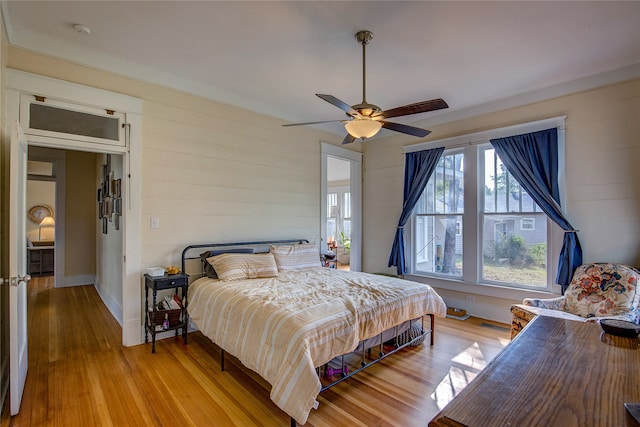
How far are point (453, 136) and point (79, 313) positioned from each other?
6.00m

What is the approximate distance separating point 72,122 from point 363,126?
281 centimetres

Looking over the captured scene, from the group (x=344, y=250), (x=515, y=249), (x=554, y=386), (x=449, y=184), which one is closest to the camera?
(x=554, y=386)

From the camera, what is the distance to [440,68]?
10.9ft

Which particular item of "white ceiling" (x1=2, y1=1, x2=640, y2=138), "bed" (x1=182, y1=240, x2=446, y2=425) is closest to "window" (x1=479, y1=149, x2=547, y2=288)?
"white ceiling" (x1=2, y1=1, x2=640, y2=138)

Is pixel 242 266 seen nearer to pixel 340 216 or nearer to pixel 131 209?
pixel 131 209

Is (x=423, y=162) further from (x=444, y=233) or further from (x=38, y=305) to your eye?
(x=38, y=305)

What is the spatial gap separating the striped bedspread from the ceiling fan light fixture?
4.88 ft

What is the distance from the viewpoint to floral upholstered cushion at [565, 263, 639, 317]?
2.80 m

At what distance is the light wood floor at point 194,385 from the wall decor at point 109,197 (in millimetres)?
1484

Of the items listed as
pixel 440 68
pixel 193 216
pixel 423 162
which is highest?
pixel 440 68

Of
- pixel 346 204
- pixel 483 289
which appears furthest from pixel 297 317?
pixel 346 204

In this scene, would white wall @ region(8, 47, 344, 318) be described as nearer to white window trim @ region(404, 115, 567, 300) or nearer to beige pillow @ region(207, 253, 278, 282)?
beige pillow @ region(207, 253, 278, 282)

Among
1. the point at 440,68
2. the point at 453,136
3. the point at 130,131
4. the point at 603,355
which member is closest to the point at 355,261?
the point at 453,136

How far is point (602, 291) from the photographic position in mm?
2984
